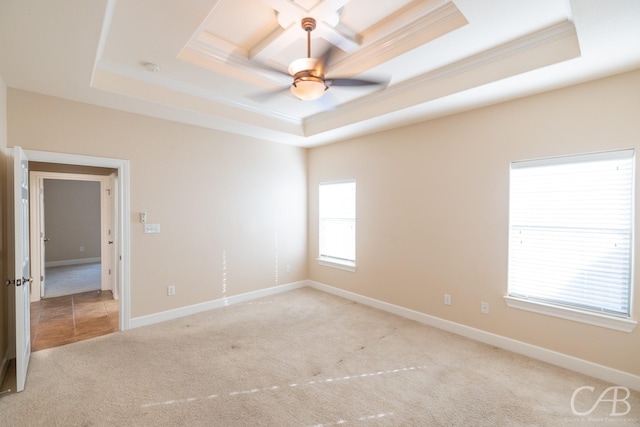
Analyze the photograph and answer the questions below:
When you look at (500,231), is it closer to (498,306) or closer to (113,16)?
(498,306)

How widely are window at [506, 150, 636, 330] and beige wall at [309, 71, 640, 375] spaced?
0.09 meters

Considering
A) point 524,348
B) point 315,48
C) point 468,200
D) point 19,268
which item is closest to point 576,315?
point 524,348

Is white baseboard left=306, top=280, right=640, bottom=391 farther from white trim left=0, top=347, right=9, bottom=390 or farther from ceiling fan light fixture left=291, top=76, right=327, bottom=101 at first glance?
white trim left=0, top=347, right=9, bottom=390

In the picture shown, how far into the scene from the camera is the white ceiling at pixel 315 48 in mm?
1999

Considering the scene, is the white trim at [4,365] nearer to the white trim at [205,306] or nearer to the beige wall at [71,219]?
the white trim at [205,306]

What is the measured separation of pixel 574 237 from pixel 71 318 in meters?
6.08

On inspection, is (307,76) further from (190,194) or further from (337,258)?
(337,258)

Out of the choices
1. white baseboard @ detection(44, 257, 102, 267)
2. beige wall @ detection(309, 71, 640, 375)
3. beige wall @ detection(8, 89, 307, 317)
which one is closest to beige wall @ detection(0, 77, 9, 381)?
beige wall @ detection(8, 89, 307, 317)

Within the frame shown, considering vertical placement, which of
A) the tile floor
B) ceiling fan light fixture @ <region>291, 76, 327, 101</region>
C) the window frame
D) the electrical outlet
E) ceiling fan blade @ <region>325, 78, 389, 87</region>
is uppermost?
ceiling fan blade @ <region>325, 78, 389, 87</region>

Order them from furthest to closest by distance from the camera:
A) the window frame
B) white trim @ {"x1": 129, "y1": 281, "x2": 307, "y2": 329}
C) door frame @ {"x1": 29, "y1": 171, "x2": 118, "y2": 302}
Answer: the window frame → door frame @ {"x1": 29, "y1": 171, "x2": 118, "y2": 302} → white trim @ {"x1": 129, "y1": 281, "x2": 307, "y2": 329}

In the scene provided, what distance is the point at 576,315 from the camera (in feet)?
8.93

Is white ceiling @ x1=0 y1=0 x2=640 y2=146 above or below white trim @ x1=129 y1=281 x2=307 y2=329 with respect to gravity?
above

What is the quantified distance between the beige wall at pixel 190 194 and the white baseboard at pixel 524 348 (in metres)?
2.06

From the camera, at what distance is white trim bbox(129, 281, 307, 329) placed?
3.75 m
